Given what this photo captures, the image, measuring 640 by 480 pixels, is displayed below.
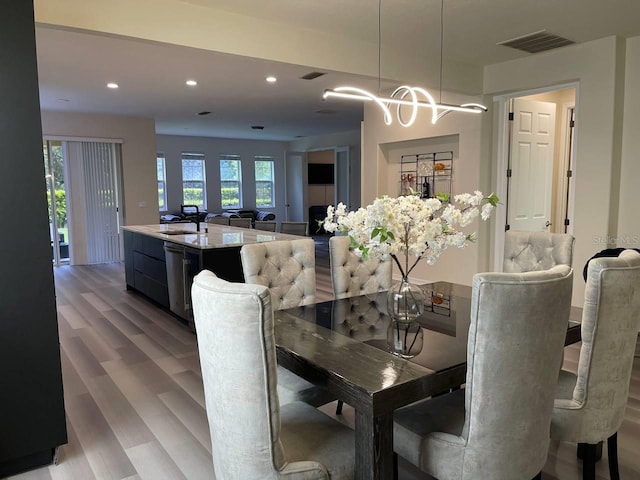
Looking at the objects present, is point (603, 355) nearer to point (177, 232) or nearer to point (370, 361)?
point (370, 361)

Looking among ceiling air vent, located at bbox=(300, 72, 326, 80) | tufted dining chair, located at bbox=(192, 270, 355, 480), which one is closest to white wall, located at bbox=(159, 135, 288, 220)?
ceiling air vent, located at bbox=(300, 72, 326, 80)

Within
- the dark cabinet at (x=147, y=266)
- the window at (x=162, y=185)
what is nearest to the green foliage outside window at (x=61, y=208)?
the dark cabinet at (x=147, y=266)

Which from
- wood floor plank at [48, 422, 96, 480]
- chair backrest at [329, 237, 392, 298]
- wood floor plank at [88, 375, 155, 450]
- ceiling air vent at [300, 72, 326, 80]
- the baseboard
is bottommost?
wood floor plank at [48, 422, 96, 480]

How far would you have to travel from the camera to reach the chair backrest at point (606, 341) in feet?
5.59

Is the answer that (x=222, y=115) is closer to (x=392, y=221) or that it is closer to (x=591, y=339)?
(x=392, y=221)

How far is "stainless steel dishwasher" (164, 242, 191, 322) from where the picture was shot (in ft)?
14.4

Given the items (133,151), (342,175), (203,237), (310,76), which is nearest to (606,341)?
(203,237)

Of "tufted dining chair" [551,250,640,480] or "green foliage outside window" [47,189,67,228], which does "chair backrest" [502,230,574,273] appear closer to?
"tufted dining chair" [551,250,640,480]

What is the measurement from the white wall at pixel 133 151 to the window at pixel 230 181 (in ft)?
11.7

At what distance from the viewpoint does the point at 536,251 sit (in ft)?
10.2

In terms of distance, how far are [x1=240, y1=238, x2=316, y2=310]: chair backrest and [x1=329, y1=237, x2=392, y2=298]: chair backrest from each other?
182 mm

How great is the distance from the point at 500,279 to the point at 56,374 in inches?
83.7

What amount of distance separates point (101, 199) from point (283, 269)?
6983mm

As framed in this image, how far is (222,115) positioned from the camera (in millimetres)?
8438
